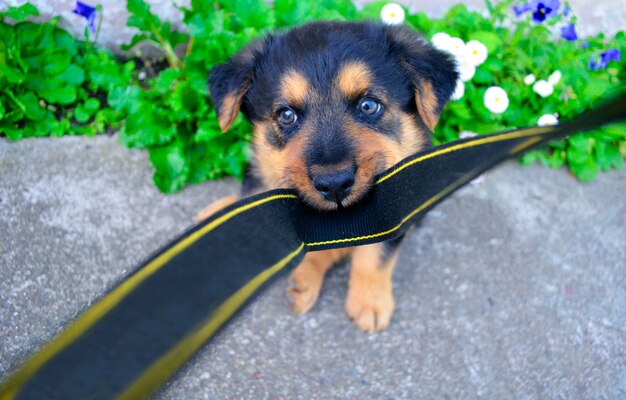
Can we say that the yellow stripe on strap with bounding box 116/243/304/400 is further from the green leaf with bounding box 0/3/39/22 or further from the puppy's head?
the green leaf with bounding box 0/3/39/22

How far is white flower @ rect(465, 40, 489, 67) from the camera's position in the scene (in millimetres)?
3367

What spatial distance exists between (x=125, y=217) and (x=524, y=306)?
252cm

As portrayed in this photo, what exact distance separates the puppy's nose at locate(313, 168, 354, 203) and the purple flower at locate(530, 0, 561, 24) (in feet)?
7.11

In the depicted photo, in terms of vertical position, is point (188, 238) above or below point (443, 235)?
above

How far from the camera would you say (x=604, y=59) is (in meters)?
3.56

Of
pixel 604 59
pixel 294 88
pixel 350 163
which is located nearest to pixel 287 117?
pixel 294 88

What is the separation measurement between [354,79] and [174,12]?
1994 mm

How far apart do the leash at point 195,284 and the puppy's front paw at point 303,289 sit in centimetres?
107

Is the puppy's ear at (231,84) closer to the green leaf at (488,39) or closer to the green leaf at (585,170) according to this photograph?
the green leaf at (488,39)

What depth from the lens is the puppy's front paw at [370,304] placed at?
9.08 ft

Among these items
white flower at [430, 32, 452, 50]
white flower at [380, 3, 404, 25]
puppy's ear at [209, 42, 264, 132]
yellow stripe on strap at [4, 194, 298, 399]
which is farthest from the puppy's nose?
white flower at [380, 3, 404, 25]

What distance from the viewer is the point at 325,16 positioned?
355cm

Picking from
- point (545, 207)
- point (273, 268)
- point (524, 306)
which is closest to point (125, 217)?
point (273, 268)

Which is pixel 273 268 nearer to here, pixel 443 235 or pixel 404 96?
pixel 404 96
